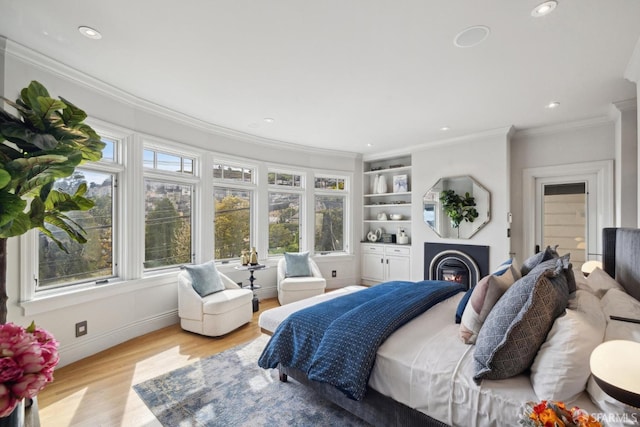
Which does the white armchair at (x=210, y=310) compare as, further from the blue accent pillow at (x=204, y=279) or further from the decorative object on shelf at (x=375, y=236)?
the decorative object on shelf at (x=375, y=236)

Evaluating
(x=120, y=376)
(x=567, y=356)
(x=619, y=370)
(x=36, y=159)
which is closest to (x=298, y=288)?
(x=120, y=376)

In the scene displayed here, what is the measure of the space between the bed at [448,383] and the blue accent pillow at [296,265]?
2.45 meters

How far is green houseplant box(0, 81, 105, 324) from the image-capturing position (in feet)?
2.43

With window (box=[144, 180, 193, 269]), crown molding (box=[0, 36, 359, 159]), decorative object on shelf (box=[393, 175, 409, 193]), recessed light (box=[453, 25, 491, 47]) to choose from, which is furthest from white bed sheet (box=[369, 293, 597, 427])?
decorative object on shelf (box=[393, 175, 409, 193])

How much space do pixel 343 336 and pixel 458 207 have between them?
346cm

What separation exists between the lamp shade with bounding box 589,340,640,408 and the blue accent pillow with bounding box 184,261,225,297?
3.50 meters

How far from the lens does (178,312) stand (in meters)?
3.68

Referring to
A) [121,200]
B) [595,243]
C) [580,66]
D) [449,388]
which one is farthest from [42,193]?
[595,243]

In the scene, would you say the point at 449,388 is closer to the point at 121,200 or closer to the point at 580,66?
the point at 580,66

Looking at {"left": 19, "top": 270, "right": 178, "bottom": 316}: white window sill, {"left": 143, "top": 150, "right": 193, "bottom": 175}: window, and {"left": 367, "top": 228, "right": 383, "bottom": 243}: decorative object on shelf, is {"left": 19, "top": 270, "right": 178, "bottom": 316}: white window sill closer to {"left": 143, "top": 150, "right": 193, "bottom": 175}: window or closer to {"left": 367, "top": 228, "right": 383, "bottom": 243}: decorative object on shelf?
{"left": 143, "top": 150, "right": 193, "bottom": 175}: window

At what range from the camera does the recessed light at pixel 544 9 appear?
177 cm

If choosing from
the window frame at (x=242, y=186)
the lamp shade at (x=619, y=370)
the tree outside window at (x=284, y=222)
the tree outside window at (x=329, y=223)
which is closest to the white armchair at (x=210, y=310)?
the window frame at (x=242, y=186)

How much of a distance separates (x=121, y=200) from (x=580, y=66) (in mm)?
4621

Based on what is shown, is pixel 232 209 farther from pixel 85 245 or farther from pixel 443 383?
pixel 443 383
